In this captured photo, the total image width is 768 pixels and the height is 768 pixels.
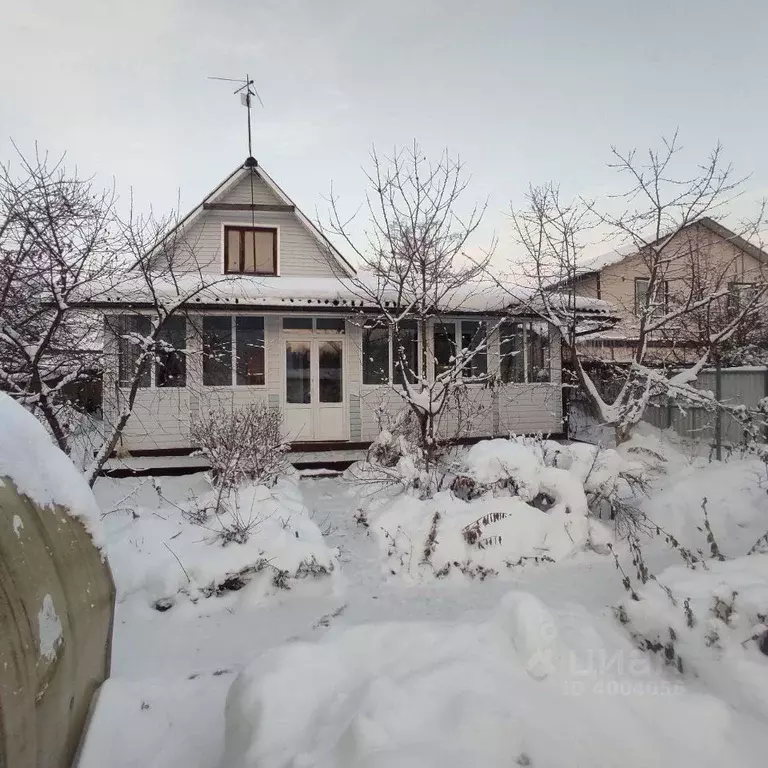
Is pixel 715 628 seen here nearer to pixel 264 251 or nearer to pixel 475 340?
pixel 475 340

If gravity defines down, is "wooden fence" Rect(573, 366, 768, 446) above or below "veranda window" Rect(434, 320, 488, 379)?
below

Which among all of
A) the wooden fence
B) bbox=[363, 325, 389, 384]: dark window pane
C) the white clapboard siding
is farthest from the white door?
the wooden fence

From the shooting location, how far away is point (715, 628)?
246 centimetres

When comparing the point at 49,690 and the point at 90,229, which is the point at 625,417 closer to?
the point at 49,690

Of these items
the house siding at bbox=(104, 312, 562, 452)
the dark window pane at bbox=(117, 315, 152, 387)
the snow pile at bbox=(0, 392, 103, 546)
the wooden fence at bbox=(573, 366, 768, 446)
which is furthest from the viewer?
→ the house siding at bbox=(104, 312, 562, 452)

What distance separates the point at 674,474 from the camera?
611 centimetres

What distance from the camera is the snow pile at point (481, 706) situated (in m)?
1.80

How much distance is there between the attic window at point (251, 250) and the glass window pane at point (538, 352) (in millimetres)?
6549

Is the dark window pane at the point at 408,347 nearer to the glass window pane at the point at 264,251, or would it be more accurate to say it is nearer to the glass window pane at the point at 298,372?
the glass window pane at the point at 298,372

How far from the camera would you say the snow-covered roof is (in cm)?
823

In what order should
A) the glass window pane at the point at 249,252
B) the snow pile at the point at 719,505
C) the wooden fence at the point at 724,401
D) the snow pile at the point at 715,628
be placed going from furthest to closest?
the glass window pane at the point at 249,252 < the wooden fence at the point at 724,401 < the snow pile at the point at 719,505 < the snow pile at the point at 715,628

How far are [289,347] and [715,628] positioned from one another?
880cm

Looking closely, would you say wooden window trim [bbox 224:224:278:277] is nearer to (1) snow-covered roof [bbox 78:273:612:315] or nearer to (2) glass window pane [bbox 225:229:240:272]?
(2) glass window pane [bbox 225:229:240:272]

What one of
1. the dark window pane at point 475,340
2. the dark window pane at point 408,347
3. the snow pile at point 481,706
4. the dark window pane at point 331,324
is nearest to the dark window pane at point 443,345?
the dark window pane at point 475,340
